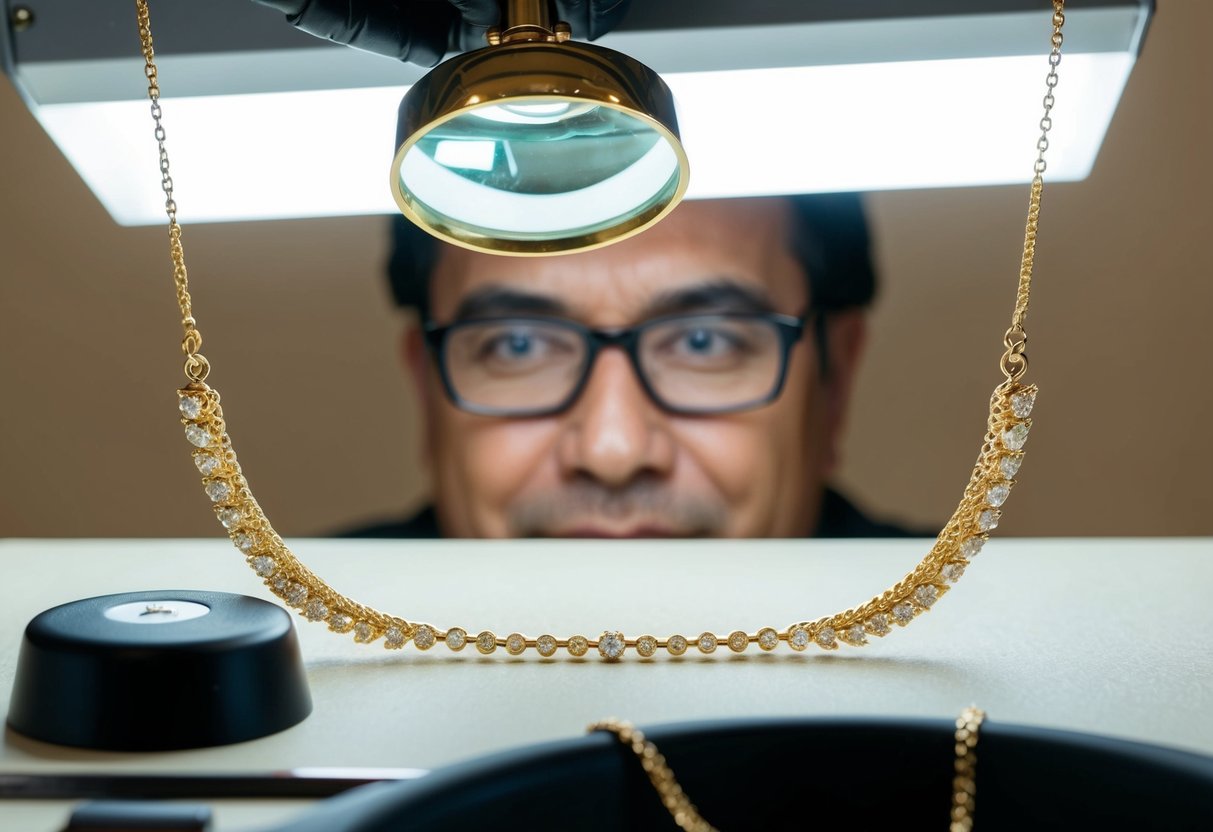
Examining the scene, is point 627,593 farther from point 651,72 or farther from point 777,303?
point 777,303

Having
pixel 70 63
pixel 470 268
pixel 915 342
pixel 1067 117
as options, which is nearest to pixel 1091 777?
pixel 1067 117

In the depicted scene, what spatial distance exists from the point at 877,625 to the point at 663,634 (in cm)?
11

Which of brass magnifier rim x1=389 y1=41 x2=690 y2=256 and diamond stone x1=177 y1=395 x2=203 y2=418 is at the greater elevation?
brass magnifier rim x1=389 y1=41 x2=690 y2=256

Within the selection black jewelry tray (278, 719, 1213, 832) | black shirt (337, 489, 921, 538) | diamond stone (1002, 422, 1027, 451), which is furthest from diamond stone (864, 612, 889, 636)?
black shirt (337, 489, 921, 538)

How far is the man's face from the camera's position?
147 centimetres

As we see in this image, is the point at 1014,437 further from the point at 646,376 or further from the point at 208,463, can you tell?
the point at 646,376

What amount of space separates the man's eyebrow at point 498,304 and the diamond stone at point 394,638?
38.1 inches

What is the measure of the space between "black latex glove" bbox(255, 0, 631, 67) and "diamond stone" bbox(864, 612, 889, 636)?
31 cm

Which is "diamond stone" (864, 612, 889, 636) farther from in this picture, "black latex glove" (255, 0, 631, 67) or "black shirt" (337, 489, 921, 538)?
"black shirt" (337, 489, 921, 538)

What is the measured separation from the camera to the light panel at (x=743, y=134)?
70 cm

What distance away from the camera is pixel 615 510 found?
59.2 inches

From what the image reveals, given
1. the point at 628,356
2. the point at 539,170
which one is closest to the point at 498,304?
the point at 628,356

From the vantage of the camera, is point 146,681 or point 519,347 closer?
point 146,681

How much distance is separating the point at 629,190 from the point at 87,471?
110 cm
